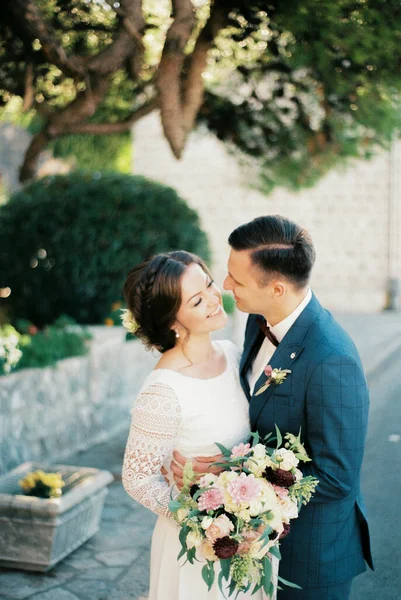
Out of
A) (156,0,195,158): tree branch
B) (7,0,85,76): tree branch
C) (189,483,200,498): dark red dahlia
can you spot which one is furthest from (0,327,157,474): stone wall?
(189,483,200,498): dark red dahlia

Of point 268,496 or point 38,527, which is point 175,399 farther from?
point 38,527

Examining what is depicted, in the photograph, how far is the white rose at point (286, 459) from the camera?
1975 millimetres

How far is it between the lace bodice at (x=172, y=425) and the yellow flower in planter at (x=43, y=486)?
1631mm

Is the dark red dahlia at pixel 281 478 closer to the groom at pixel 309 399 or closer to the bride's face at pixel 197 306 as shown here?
the groom at pixel 309 399

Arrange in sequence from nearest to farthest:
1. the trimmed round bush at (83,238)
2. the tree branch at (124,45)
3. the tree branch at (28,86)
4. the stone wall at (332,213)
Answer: the tree branch at (124,45) < the tree branch at (28,86) < the trimmed round bush at (83,238) < the stone wall at (332,213)

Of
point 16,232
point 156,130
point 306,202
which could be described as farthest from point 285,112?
point 156,130

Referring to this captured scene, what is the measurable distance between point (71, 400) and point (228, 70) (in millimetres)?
3656

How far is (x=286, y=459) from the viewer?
1.98m

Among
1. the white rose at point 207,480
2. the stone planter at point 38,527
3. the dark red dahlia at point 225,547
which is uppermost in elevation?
the white rose at point 207,480

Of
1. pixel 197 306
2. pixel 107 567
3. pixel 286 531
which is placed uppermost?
pixel 197 306

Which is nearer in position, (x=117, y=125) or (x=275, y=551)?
(x=275, y=551)

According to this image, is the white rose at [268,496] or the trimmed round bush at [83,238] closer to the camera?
the white rose at [268,496]

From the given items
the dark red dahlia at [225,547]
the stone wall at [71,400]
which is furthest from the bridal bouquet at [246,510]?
the stone wall at [71,400]

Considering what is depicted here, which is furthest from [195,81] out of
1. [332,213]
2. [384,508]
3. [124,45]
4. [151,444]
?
[332,213]
